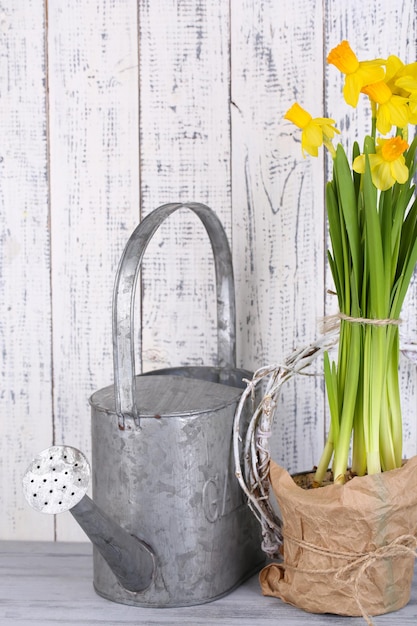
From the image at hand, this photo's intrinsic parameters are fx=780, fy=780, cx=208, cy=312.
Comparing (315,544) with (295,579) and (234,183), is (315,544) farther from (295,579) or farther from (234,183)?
(234,183)

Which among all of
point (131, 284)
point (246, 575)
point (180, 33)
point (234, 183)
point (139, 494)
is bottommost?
point (246, 575)

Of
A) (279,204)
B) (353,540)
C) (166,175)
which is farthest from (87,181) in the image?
(353,540)

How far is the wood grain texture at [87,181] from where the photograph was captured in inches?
45.1

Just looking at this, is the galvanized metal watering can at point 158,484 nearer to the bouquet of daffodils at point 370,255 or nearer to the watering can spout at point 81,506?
the watering can spout at point 81,506

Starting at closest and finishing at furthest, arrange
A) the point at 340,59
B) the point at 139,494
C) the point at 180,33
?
the point at 340,59 < the point at 139,494 < the point at 180,33

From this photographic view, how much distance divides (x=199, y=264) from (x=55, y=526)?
47cm

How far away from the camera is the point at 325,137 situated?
35.5 inches

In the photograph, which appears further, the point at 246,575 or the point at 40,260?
the point at 40,260

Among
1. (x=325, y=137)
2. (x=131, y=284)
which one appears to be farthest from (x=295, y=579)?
(x=325, y=137)

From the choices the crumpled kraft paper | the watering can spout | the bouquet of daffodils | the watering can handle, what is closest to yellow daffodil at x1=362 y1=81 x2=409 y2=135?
the bouquet of daffodils

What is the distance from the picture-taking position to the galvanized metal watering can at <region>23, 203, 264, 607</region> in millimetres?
894

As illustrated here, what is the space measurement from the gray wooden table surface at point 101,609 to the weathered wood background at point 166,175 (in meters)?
0.21

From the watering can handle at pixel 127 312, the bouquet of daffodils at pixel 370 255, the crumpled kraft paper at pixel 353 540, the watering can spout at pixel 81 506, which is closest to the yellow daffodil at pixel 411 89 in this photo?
the bouquet of daffodils at pixel 370 255

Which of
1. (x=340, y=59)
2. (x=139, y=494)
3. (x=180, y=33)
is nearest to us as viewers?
(x=340, y=59)
